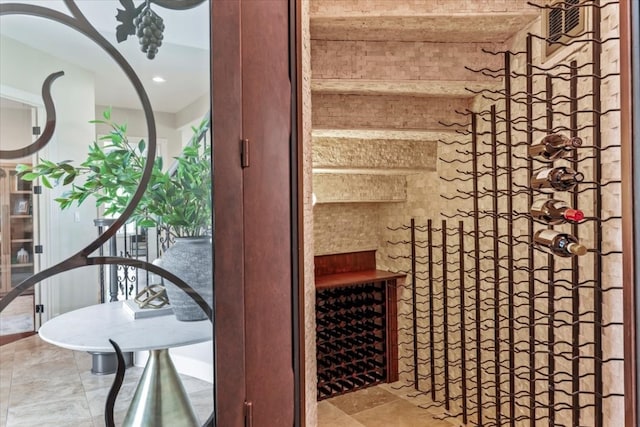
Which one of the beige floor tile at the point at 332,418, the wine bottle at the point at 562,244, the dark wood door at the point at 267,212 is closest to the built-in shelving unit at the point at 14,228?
the dark wood door at the point at 267,212

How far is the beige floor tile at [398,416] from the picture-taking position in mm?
2449

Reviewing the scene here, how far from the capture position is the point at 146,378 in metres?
0.74

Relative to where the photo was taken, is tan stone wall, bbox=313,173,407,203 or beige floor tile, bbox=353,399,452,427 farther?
tan stone wall, bbox=313,173,407,203

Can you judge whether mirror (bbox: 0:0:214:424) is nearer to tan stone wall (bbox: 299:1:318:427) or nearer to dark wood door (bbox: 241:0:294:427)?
dark wood door (bbox: 241:0:294:427)

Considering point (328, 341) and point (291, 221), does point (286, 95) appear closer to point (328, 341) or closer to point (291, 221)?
point (291, 221)

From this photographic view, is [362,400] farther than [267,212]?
Yes

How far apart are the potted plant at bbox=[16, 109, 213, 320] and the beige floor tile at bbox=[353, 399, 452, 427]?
2.20m

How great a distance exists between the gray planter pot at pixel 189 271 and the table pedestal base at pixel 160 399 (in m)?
0.09

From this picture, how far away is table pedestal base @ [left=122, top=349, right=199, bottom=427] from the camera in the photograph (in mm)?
732

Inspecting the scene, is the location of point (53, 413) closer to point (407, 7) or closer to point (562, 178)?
point (562, 178)


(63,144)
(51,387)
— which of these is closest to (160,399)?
(51,387)

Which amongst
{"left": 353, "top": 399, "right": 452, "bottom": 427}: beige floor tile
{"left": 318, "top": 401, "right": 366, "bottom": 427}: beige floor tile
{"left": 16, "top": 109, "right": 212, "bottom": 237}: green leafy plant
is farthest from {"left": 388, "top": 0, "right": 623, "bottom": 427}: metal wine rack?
{"left": 16, "top": 109, "right": 212, "bottom": 237}: green leafy plant

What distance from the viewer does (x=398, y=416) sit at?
258 centimetres

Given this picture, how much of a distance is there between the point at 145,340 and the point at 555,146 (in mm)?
1298
